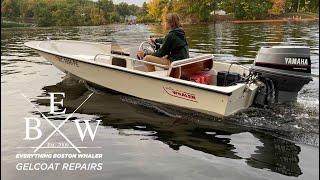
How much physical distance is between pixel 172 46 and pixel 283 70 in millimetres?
2145

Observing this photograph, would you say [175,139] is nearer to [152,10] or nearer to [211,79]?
[211,79]

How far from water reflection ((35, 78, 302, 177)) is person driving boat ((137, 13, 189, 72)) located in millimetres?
982

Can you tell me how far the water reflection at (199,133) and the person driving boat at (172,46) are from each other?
3.22ft

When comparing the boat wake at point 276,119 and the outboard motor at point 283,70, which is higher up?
the outboard motor at point 283,70

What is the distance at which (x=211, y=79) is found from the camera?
7.17m

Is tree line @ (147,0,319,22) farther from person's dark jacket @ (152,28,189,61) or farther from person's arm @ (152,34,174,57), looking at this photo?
person's arm @ (152,34,174,57)

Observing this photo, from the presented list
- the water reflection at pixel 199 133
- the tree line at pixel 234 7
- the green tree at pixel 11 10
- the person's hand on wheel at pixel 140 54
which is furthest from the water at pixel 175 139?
the green tree at pixel 11 10

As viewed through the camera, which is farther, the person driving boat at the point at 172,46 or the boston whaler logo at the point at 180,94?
the person driving boat at the point at 172,46

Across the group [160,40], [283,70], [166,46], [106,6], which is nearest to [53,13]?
[106,6]

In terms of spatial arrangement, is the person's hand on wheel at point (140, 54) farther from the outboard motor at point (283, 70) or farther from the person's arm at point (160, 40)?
the outboard motor at point (283, 70)

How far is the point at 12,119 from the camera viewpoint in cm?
648

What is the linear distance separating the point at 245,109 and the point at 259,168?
6.47 feet

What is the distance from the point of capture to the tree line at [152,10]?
5172 centimetres

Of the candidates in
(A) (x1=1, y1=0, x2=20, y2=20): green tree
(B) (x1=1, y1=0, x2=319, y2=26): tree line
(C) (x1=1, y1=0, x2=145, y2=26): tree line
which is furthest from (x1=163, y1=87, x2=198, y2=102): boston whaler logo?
(A) (x1=1, y1=0, x2=20, y2=20): green tree
